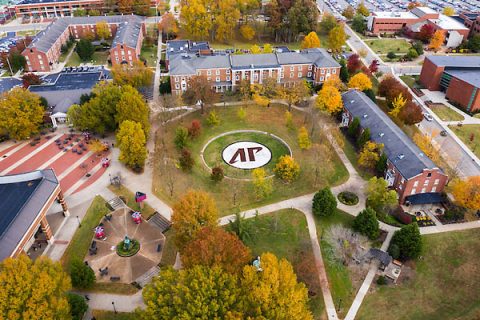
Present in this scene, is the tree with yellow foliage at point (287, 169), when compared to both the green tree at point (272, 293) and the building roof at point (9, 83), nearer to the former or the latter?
the green tree at point (272, 293)

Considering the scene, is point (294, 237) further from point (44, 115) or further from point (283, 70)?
point (44, 115)

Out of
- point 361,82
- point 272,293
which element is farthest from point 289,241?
point 361,82

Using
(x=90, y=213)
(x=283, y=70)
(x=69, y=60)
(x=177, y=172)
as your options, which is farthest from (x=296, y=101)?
(x=69, y=60)

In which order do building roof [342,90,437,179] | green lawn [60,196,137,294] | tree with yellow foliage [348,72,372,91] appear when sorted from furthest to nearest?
tree with yellow foliage [348,72,372,91]
building roof [342,90,437,179]
green lawn [60,196,137,294]

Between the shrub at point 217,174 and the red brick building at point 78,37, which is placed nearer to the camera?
the shrub at point 217,174

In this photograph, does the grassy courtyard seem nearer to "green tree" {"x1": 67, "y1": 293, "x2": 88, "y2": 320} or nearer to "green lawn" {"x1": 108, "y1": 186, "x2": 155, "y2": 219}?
"green lawn" {"x1": 108, "y1": 186, "x2": 155, "y2": 219}

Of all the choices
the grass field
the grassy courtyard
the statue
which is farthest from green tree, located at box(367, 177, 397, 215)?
the statue

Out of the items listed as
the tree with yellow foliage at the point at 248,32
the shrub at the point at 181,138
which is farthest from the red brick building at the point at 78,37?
the shrub at the point at 181,138
